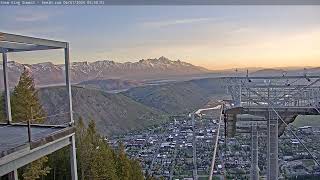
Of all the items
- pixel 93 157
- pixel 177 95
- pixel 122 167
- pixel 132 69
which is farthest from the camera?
pixel 132 69

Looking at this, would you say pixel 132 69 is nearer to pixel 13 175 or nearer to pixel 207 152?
pixel 207 152

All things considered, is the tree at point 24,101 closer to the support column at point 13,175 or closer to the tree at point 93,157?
the tree at point 93,157

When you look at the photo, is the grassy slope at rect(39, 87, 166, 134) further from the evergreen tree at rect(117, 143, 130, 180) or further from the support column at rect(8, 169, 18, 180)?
the support column at rect(8, 169, 18, 180)

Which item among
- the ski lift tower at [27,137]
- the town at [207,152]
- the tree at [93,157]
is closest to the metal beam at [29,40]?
the ski lift tower at [27,137]

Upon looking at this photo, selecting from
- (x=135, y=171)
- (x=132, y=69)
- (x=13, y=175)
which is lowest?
(x=135, y=171)

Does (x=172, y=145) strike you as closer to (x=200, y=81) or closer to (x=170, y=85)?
(x=200, y=81)

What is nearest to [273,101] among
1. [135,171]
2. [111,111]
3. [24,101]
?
[135,171]
